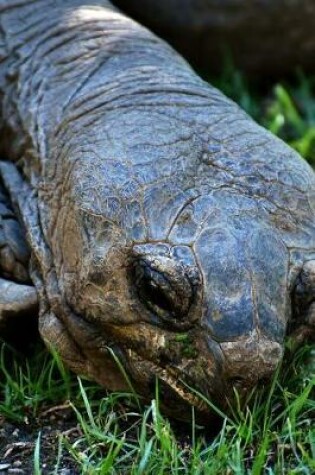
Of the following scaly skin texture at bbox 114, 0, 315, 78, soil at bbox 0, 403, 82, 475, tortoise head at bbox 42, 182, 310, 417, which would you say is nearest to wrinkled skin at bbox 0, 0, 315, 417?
tortoise head at bbox 42, 182, 310, 417

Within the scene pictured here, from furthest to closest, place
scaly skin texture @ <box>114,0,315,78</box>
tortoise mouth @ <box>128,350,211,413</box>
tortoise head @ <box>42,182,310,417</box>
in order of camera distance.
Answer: scaly skin texture @ <box>114,0,315,78</box>
tortoise mouth @ <box>128,350,211,413</box>
tortoise head @ <box>42,182,310,417</box>

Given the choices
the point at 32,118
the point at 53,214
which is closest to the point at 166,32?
the point at 32,118

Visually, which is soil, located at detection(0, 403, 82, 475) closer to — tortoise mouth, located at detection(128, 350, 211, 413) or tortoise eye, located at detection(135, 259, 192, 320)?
tortoise mouth, located at detection(128, 350, 211, 413)

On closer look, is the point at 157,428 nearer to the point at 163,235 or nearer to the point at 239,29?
the point at 163,235

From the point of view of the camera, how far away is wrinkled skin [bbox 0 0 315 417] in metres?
3.34

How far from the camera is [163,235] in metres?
3.42

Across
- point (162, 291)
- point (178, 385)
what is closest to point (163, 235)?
point (162, 291)

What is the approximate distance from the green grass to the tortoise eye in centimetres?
31

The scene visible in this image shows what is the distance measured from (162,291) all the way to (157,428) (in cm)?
44

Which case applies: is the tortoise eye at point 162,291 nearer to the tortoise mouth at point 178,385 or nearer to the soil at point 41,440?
the tortoise mouth at point 178,385

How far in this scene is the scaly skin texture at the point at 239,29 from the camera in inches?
236

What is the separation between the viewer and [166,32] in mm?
6078

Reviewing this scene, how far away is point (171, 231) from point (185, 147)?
16.3 inches

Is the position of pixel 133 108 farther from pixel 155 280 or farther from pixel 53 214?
pixel 155 280
